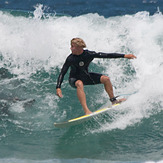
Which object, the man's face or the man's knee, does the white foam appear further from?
the man's face

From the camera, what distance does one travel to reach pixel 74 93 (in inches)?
303

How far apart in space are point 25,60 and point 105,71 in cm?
233

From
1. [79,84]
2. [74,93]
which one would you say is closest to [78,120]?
[79,84]

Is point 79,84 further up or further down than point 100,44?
further down

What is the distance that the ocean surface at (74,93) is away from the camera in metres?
5.61

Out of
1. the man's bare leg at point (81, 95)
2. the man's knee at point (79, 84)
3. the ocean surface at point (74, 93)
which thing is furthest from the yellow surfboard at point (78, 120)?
the man's knee at point (79, 84)

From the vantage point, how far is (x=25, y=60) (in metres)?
9.35

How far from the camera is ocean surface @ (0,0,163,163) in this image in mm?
5614

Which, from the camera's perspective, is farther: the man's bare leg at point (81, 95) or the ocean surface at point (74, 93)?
the man's bare leg at point (81, 95)

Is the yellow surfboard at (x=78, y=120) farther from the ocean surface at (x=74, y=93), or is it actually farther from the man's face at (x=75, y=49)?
the man's face at (x=75, y=49)

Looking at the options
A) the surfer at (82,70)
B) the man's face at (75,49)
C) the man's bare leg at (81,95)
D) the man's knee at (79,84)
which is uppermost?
the man's face at (75,49)

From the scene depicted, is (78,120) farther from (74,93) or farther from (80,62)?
(74,93)

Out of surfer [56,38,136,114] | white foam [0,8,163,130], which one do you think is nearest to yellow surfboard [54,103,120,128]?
surfer [56,38,136,114]

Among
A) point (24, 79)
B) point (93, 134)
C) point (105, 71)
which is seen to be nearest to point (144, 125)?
point (93, 134)
